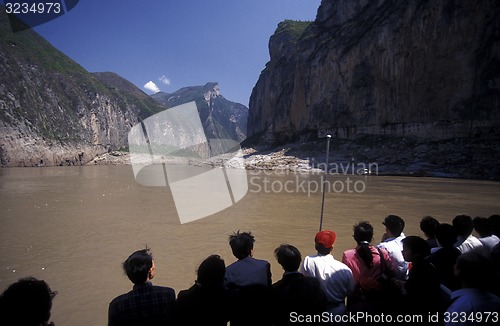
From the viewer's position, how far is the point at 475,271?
2.31m

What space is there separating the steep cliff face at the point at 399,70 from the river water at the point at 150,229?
2086cm

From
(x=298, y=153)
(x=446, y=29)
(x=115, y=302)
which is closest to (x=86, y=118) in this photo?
(x=298, y=153)

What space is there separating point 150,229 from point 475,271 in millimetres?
9227

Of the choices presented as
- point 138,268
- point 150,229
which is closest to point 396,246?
point 138,268

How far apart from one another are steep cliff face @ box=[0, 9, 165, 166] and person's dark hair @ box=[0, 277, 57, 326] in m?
62.9

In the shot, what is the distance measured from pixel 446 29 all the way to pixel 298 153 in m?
25.8

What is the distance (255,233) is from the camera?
9312mm

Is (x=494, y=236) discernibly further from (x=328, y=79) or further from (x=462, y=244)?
(x=328, y=79)

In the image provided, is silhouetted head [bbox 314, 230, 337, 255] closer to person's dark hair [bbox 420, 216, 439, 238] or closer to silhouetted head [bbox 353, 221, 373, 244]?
silhouetted head [bbox 353, 221, 373, 244]

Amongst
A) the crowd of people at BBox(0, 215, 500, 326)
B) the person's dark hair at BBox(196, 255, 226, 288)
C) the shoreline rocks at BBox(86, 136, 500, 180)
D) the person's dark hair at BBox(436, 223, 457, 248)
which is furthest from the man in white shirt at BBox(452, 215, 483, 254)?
the shoreline rocks at BBox(86, 136, 500, 180)

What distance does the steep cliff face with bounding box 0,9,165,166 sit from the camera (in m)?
53.5

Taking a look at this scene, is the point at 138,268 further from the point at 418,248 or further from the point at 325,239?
the point at 418,248

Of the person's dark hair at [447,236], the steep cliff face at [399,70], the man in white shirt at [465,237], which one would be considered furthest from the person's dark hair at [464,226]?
the steep cliff face at [399,70]

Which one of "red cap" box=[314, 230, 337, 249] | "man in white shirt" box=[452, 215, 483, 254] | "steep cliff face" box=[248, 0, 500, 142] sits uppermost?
"steep cliff face" box=[248, 0, 500, 142]
